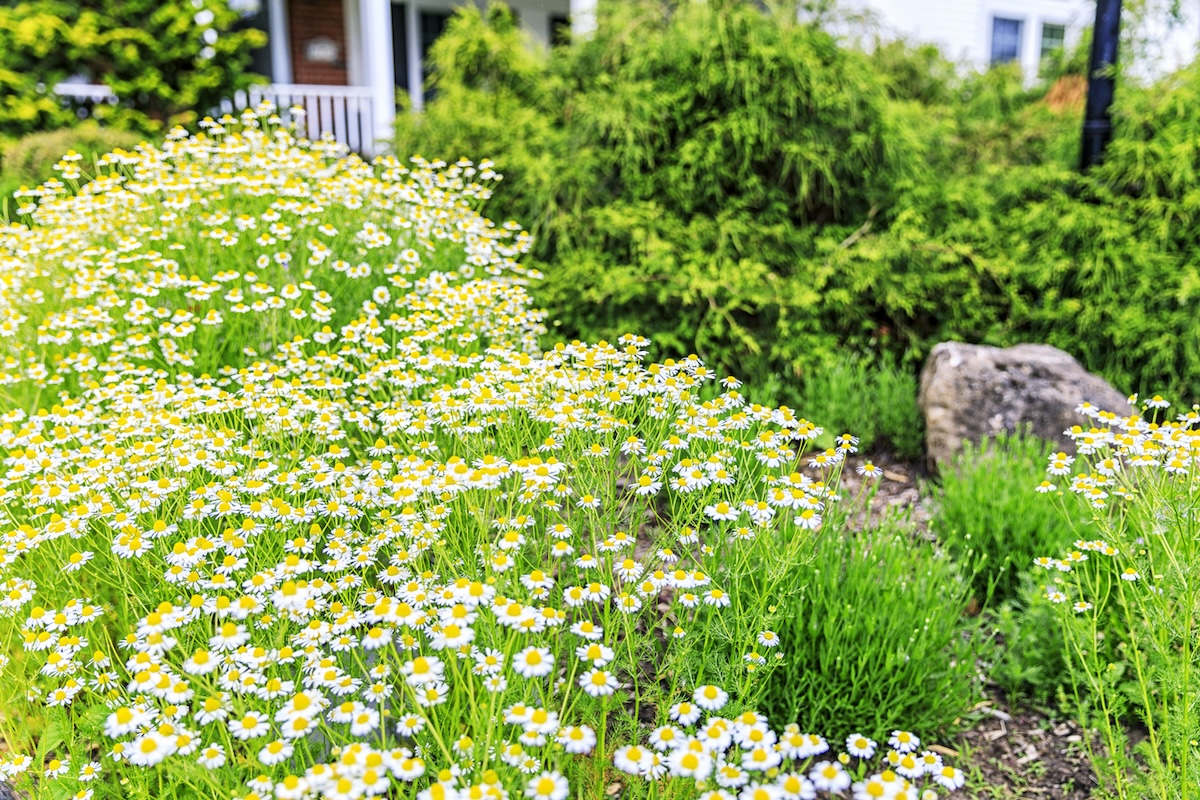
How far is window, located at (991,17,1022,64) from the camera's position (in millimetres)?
12938

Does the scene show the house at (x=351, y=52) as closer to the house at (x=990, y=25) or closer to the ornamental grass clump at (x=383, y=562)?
the house at (x=990, y=25)

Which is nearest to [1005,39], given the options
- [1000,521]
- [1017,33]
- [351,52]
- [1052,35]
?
[1017,33]

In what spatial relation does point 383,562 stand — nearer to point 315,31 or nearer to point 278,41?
point 278,41

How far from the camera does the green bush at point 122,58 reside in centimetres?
902

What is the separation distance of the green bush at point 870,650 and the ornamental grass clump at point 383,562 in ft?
0.41

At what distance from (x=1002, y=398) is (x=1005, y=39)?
11504 millimetres

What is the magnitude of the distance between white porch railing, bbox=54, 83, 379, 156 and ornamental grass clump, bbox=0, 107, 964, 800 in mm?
7078

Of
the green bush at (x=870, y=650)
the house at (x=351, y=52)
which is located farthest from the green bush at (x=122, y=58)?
the green bush at (x=870, y=650)

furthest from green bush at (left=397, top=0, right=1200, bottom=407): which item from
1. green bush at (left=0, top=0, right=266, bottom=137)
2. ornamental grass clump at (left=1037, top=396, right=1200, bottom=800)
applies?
green bush at (left=0, top=0, right=266, bottom=137)

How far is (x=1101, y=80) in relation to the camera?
4.85m

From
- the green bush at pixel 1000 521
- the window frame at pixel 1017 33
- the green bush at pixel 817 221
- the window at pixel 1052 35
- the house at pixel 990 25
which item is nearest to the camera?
the green bush at pixel 1000 521

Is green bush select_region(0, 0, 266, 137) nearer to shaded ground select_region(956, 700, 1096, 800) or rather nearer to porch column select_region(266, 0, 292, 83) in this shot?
porch column select_region(266, 0, 292, 83)

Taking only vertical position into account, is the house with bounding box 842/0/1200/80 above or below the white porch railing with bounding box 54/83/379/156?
above

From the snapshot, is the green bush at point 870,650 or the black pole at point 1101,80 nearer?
the green bush at point 870,650
